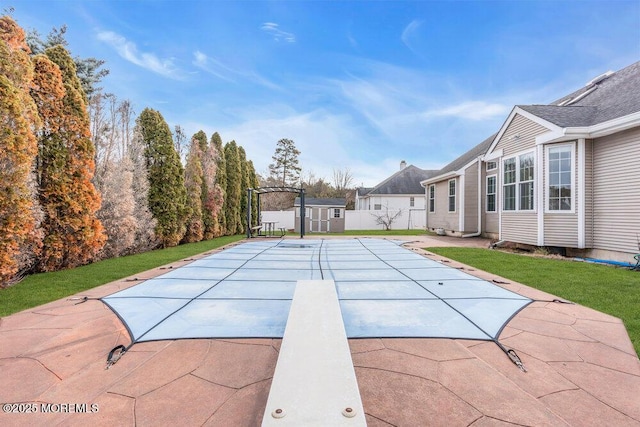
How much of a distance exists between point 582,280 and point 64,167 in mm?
10702

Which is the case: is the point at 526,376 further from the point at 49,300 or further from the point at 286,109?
the point at 286,109

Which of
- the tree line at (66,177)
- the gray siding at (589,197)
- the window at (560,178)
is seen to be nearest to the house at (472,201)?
the window at (560,178)

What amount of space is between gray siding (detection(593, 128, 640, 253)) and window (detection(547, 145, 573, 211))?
0.50m

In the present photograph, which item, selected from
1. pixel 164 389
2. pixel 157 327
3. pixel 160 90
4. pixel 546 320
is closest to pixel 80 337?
pixel 157 327

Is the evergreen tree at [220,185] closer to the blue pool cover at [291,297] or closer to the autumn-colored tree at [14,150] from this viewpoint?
the blue pool cover at [291,297]

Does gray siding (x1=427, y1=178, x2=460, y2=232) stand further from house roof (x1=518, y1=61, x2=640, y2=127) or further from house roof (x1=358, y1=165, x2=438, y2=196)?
house roof (x1=358, y1=165, x2=438, y2=196)

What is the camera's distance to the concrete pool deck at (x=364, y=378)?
1.75 metres

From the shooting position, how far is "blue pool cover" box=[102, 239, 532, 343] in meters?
2.97

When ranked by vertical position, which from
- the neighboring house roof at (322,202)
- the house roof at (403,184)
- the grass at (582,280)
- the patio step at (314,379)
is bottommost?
the grass at (582,280)

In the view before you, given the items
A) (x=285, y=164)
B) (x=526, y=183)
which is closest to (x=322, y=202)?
(x=526, y=183)

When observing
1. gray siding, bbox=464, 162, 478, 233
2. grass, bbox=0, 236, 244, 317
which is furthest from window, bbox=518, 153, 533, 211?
grass, bbox=0, 236, 244, 317

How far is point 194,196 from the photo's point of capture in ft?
43.5

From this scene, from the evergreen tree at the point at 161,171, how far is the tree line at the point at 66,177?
34mm

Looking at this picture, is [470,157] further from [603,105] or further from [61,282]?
[61,282]
